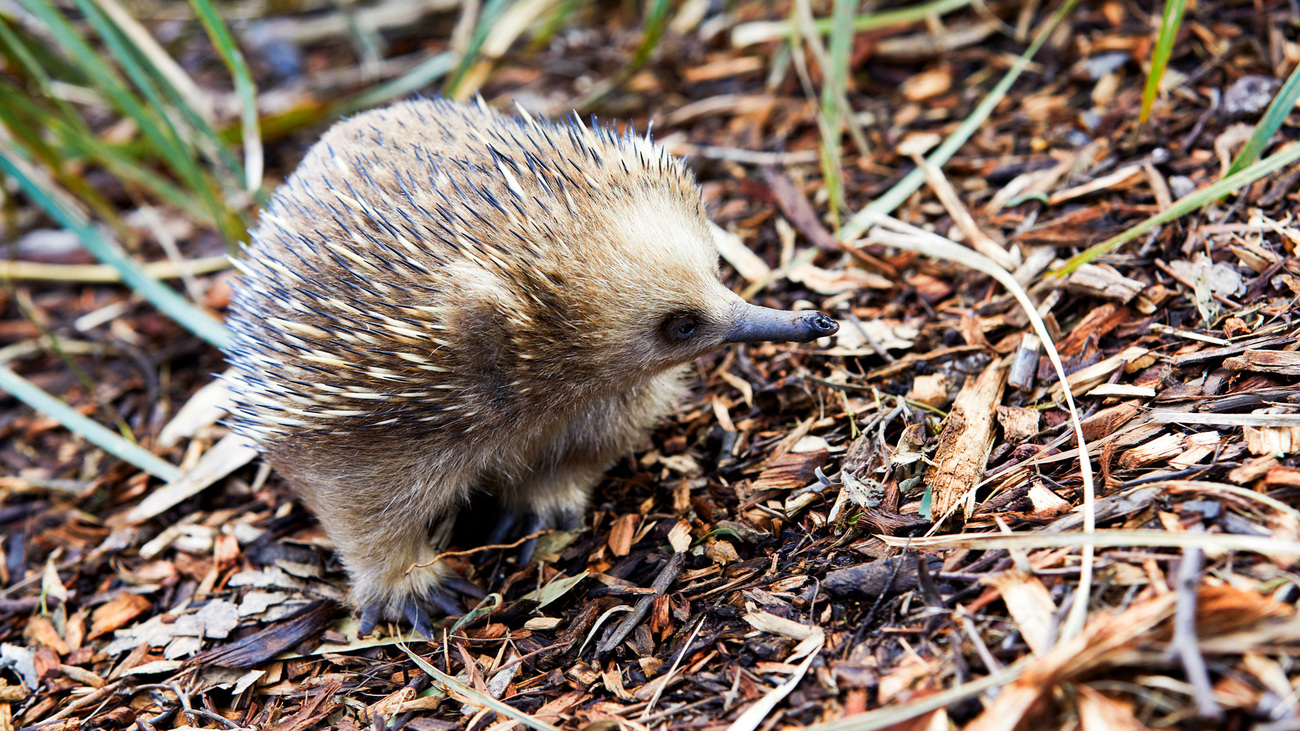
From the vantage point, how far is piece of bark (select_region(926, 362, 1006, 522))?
8.73 feet

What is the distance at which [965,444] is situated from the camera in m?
2.81

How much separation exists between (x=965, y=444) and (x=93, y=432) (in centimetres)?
351

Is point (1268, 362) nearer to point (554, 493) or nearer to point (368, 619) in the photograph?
point (554, 493)

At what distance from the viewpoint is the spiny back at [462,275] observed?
8.45 ft

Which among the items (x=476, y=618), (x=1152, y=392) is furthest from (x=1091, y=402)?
(x=476, y=618)

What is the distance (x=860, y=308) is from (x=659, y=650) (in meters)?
1.63

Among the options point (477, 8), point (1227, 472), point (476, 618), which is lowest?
point (476, 618)

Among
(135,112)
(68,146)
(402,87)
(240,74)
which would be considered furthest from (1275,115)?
(68,146)

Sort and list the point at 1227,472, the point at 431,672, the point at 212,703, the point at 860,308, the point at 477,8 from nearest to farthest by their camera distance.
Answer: the point at 1227,472
the point at 431,672
the point at 212,703
the point at 860,308
the point at 477,8

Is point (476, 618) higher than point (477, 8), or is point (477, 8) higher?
point (477, 8)

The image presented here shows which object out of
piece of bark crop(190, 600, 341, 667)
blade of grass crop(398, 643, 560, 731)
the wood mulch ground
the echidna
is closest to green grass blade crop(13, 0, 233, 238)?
the wood mulch ground

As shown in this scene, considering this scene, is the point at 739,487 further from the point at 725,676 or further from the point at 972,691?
the point at 972,691

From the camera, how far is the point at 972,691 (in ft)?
6.45

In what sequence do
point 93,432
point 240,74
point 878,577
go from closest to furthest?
point 878,577, point 93,432, point 240,74
